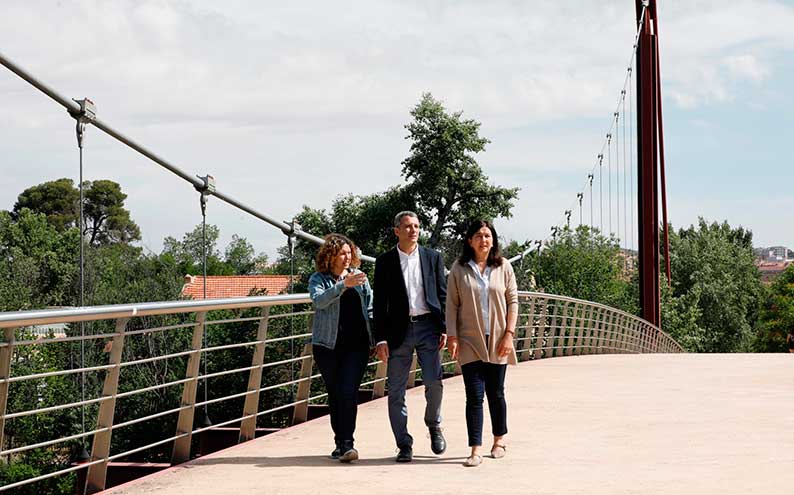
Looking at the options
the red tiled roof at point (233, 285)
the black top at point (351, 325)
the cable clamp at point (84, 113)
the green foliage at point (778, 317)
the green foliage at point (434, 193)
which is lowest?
the green foliage at point (778, 317)

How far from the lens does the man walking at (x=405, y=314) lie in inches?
295

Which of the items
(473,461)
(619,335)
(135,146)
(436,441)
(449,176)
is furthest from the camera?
(449,176)

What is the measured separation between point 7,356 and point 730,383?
8.87m

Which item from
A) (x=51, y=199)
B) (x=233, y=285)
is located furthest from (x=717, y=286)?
(x=51, y=199)

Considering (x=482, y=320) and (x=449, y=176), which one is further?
(x=449, y=176)

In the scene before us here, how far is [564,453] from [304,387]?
8.58 ft

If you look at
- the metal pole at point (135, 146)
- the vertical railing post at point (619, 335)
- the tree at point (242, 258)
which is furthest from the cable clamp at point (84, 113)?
the tree at point (242, 258)

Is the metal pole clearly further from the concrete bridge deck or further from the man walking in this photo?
the man walking

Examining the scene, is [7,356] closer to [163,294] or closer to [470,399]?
[470,399]

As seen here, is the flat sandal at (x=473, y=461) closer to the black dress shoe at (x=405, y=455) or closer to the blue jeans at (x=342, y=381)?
the black dress shoe at (x=405, y=455)

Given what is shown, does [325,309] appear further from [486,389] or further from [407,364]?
[486,389]

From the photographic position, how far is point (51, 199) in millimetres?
86500

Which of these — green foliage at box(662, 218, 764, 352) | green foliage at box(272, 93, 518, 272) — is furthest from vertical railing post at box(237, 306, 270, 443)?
green foliage at box(662, 218, 764, 352)

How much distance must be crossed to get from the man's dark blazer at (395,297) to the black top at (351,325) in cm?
10
